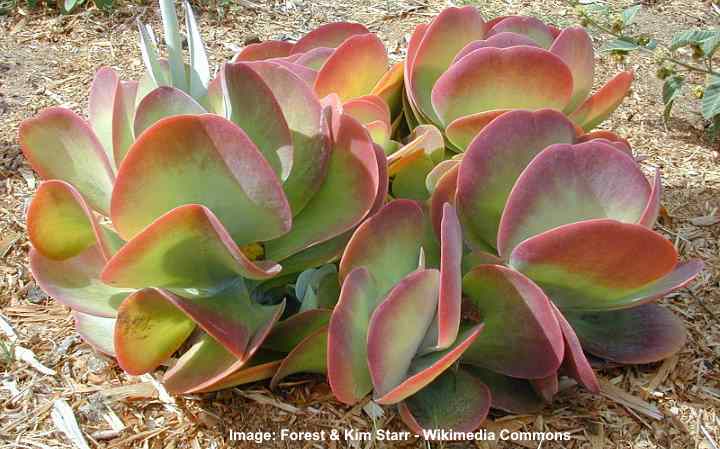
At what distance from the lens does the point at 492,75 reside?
119 centimetres

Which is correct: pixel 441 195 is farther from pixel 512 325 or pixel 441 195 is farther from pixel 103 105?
pixel 103 105

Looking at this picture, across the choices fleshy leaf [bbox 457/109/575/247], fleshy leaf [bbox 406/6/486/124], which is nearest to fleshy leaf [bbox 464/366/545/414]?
fleshy leaf [bbox 457/109/575/247]

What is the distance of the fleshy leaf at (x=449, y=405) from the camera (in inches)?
39.6

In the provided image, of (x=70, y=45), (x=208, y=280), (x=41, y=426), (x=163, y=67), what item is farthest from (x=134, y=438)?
(x=70, y=45)

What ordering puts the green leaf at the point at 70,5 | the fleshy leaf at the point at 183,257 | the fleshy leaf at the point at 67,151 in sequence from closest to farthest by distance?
the fleshy leaf at the point at 183,257 → the fleshy leaf at the point at 67,151 → the green leaf at the point at 70,5

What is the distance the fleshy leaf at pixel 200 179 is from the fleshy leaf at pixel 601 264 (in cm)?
34

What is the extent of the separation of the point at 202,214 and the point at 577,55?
2.48 ft

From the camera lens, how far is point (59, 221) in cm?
105

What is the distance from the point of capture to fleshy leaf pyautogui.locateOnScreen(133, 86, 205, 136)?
1018 millimetres

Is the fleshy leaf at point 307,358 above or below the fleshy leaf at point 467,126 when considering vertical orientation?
below

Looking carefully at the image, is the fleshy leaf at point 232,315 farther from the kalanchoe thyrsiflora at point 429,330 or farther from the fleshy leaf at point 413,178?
the fleshy leaf at point 413,178

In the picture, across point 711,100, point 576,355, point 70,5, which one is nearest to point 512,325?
point 576,355

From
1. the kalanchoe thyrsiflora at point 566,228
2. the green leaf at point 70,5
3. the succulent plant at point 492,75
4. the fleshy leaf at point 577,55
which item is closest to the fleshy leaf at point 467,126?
the succulent plant at point 492,75

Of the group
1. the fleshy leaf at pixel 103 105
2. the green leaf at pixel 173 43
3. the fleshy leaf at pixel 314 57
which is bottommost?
the fleshy leaf at pixel 314 57
